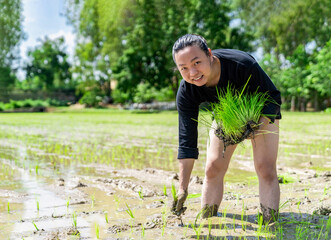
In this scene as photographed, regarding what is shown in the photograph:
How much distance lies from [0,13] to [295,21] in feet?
102

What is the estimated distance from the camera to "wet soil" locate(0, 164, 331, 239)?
2.99 metres

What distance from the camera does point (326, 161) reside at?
6.86m

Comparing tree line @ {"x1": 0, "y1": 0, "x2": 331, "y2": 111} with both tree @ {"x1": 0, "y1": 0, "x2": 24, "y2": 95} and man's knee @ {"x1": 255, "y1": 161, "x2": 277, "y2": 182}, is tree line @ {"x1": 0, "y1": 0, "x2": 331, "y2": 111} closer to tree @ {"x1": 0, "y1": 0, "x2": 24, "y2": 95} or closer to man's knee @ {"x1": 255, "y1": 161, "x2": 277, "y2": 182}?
tree @ {"x1": 0, "y1": 0, "x2": 24, "y2": 95}

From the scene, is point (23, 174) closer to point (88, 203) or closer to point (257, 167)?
point (88, 203)

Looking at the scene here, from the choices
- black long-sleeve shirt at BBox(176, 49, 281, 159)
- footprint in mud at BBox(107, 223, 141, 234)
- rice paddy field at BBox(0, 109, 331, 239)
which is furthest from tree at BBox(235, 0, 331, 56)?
footprint in mud at BBox(107, 223, 141, 234)

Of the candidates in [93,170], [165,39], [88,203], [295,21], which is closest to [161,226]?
[88,203]

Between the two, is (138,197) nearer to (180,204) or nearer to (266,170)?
(180,204)

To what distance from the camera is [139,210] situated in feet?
12.4

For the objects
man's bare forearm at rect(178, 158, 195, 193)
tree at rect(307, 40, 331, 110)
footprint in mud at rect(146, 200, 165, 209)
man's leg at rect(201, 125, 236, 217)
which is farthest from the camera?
tree at rect(307, 40, 331, 110)

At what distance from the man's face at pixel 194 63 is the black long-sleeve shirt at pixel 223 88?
0.26 m

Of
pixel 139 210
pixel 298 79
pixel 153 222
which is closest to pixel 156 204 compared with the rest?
pixel 139 210

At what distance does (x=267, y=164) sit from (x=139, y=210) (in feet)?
4.53

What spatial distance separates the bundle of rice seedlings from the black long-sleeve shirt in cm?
6

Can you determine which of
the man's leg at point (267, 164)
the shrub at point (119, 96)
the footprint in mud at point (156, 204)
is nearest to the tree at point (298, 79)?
the shrub at point (119, 96)
